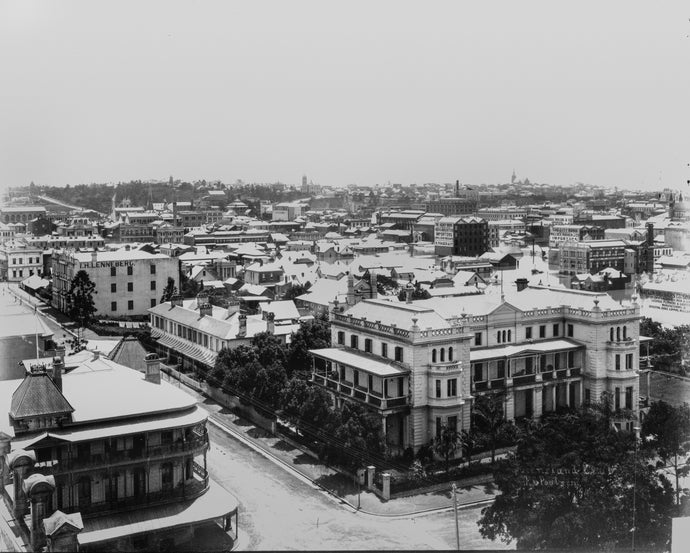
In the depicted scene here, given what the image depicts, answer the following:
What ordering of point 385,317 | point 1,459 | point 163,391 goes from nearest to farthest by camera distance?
point 1,459, point 163,391, point 385,317

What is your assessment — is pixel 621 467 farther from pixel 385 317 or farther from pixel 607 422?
pixel 385 317

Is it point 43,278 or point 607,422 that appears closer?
point 607,422

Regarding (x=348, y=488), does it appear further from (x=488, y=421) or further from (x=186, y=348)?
(x=186, y=348)

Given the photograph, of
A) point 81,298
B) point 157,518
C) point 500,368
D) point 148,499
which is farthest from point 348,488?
point 81,298

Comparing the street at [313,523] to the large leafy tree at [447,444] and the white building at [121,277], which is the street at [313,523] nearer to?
the large leafy tree at [447,444]

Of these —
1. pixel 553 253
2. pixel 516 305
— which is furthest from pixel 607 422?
pixel 553 253

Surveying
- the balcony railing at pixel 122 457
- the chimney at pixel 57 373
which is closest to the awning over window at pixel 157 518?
the balcony railing at pixel 122 457
